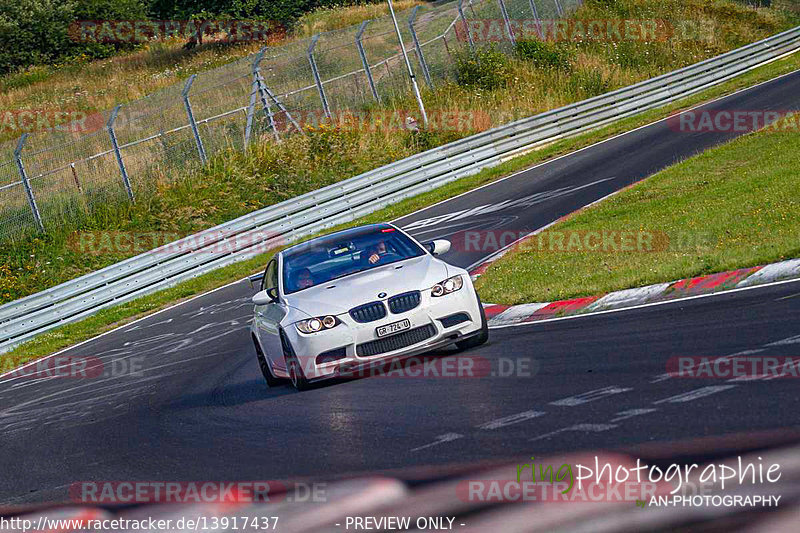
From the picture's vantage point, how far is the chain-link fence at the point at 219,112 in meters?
28.0

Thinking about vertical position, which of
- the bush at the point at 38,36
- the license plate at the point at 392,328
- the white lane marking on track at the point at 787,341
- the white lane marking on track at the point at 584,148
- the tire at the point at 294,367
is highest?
the bush at the point at 38,36

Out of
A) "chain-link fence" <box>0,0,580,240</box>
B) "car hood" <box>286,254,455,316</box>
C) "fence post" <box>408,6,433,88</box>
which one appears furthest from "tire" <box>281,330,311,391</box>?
"fence post" <box>408,6,433,88</box>

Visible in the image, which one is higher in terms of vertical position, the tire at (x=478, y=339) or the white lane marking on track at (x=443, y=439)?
the white lane marking on track at (x=443, y=439)

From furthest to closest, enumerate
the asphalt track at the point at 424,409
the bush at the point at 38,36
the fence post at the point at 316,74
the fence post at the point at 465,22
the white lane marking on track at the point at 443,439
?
the bush at the point at 38,36, the fence post at the point at 465,22, the fence post at the point at 316,74, the white lane marking on track at the point at 443,439, the asphalt track at the point at 424,409

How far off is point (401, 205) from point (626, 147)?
645cm

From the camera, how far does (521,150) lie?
32.2 meters

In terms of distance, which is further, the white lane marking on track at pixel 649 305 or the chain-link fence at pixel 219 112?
the chain-link fence at pixel 219 112

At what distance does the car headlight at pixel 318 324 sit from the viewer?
9281mm

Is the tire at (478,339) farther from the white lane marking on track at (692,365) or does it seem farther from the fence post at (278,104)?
the fence post at (278,104)

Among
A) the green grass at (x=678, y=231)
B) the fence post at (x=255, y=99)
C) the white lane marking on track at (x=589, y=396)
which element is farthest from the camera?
the fence post at (x=255, y=99)

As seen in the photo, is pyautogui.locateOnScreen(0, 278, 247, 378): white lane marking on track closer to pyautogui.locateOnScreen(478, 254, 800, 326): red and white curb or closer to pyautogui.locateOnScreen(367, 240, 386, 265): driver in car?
pyautogui.locateOnScreen(367, 240, 386, 265): driver in car

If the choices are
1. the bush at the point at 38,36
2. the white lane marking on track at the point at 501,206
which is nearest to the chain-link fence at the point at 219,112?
the white lane marking on track at the point at 501,206

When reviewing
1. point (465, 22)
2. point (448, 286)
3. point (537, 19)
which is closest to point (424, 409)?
point (448, 286)

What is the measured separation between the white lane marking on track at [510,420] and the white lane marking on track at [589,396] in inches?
8.6
